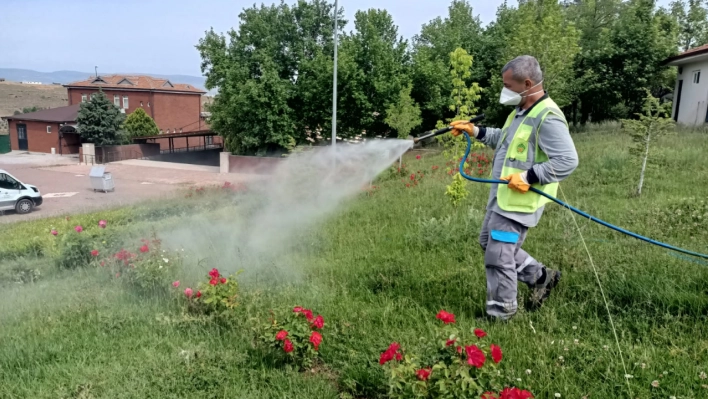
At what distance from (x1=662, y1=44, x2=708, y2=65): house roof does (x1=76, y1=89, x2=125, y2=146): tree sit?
122ft

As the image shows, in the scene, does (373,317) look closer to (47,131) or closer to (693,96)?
(693,96)

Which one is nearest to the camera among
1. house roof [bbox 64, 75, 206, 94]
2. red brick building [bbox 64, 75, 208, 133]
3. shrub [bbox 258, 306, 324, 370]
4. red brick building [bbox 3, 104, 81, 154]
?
shrub [bbox 258, 306, 324, 370]

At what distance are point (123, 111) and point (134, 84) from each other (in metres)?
3.67

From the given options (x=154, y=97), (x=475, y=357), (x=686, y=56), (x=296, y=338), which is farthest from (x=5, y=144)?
(x=475, y=357)

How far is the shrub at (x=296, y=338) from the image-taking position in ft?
9.76

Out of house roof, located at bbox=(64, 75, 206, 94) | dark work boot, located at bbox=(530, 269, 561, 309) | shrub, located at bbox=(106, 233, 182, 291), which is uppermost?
house roof, located at bbox=(64, 75, 206, 94)

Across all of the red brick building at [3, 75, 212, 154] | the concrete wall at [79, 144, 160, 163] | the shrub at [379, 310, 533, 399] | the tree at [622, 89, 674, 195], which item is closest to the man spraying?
the shrub at [379, 310, 533, 399]

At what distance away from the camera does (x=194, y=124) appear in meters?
53.9

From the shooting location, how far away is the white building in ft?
60.5

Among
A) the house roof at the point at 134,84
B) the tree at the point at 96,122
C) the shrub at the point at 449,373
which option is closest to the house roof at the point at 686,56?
the shrub at the point at 449,373

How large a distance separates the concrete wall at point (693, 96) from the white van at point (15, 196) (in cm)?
2462

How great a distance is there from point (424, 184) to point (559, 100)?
12.2m

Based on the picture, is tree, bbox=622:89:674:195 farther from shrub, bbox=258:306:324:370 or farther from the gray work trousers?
shrub, bbox=258:306:324:370

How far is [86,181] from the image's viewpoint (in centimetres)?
2630
